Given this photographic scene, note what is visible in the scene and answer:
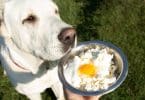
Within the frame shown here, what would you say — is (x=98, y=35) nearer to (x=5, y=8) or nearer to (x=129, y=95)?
(x=129, y=95)

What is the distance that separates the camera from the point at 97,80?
97.0 inches

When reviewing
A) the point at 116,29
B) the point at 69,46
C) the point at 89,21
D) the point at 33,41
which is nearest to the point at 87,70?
the point at 69,46

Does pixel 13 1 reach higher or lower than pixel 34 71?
higher

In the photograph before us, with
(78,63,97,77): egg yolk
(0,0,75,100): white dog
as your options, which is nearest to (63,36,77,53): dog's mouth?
(0,0,75,100): white dog

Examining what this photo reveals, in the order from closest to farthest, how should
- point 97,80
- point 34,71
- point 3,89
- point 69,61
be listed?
point 97,80 → point 69,61 → point 34,71 → point 3,89

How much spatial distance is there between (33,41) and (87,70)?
0.41 metres

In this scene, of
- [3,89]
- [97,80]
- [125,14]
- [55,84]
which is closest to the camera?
[97,80]

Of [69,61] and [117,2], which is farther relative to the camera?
[117,2]

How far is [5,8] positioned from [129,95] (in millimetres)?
1203

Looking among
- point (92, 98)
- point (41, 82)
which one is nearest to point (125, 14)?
point (41, 82)

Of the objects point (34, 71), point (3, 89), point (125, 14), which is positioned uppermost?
point (125, 14)

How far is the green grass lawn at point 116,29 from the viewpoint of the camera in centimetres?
335

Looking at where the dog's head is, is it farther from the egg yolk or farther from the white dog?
the egg yolk

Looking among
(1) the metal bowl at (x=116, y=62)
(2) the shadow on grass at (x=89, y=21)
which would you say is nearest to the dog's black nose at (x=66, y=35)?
(1) the metal bowl at (x=116, y=62)
